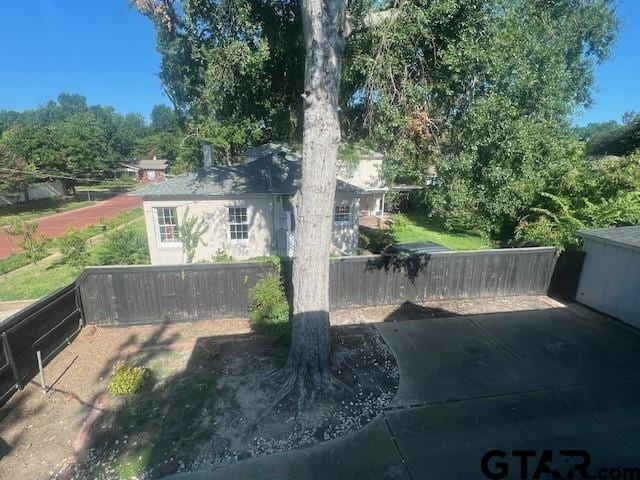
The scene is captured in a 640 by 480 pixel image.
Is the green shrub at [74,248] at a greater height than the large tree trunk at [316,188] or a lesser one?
lesser

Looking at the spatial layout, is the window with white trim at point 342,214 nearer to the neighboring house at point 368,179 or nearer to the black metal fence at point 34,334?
the neighboring house at point 368,179

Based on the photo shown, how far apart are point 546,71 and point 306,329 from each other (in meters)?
11.4

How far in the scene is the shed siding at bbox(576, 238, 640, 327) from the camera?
7.16 metres

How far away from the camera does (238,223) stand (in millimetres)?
11727

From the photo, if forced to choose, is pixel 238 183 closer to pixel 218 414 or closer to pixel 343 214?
pixel 343 214

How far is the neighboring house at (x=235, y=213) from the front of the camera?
11.1 meters

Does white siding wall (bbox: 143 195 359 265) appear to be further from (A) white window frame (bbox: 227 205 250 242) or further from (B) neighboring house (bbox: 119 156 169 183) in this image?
(B) neighboring house (bbox: 119 156 169 183)

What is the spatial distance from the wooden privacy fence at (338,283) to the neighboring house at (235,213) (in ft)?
13.5

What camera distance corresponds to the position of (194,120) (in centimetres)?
807

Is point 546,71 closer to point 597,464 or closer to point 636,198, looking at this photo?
point 636,198

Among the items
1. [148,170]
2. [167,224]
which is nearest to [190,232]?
[167,224]

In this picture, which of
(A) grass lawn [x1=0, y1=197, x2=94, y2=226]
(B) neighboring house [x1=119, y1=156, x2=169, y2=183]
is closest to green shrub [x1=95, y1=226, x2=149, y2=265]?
(A) grass lawn [x1=0, y1=197, x2=94, y2=226]

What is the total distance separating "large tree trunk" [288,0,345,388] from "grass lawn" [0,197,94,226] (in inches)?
894

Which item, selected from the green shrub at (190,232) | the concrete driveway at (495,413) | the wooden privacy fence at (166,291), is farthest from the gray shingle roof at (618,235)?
the green shrub at (190,232)
